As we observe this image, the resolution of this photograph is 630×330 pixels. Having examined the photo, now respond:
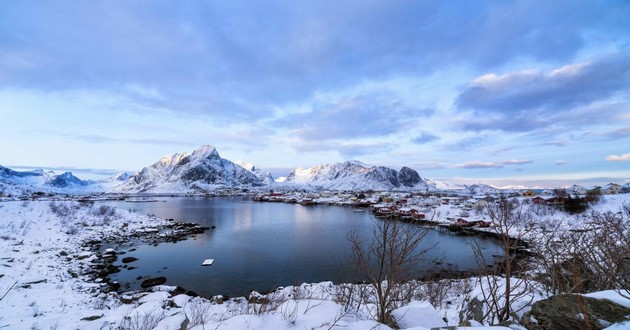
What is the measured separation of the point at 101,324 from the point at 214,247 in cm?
1459

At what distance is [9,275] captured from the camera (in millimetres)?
10859

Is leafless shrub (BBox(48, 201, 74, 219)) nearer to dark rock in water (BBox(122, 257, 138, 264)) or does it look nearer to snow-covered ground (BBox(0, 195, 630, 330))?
snow-covered ground (BBox(0, 195, 630, 330))

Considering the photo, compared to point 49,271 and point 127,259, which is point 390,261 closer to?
point 49,271

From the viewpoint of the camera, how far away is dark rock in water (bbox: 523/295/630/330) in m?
2.74

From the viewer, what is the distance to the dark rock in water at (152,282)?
12656mm

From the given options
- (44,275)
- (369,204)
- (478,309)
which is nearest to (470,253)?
(478,309)

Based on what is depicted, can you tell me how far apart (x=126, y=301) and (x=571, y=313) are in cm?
1195

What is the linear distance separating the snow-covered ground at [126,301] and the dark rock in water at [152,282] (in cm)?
138

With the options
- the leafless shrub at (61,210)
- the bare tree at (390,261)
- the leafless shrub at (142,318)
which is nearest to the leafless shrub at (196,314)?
the leafless shrub at (142,318)

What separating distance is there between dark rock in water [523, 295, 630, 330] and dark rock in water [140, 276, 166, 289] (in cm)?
1419

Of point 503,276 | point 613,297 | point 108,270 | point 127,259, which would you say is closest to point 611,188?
point 503,276

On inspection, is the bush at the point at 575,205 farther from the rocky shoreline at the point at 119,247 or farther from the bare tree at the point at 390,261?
the rocky shoreline at the point at 119,247

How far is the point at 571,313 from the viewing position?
294 cm

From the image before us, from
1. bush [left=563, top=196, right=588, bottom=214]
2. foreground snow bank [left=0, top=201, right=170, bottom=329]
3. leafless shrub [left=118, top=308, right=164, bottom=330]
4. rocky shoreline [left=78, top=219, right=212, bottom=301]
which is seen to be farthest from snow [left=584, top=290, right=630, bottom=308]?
bush [left=563, top=196, right=588, bottom=214]
